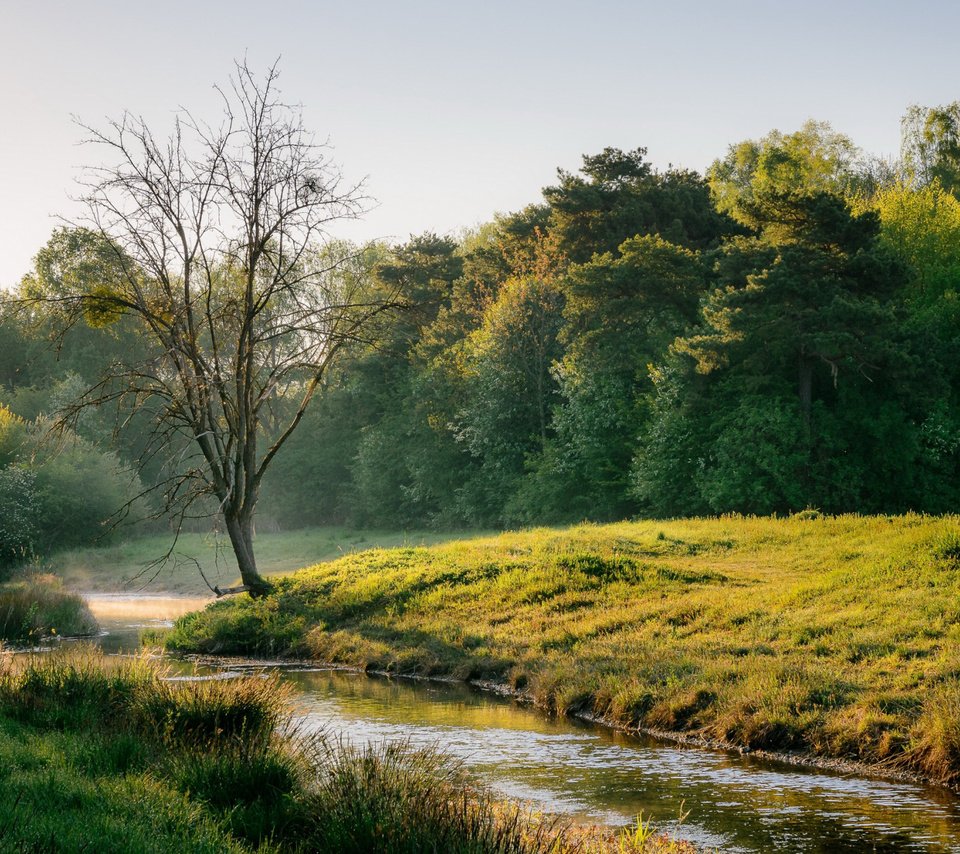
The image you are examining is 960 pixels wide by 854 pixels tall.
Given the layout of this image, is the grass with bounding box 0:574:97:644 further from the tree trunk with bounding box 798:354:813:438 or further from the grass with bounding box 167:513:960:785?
the tree trunk with bounding box 798:354:813:438

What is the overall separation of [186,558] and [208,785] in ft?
151

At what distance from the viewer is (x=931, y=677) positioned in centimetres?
1437

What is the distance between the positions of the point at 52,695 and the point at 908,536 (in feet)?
57.4


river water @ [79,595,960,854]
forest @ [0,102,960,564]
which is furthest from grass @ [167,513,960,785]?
forest @ [0,102,960,564]

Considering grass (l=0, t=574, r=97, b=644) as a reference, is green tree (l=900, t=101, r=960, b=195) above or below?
above

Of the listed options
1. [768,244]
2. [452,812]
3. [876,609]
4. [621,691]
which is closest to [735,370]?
[768,244]

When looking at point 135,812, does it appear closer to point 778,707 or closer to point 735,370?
point 778,707

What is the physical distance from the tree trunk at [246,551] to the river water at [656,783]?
10064 mm

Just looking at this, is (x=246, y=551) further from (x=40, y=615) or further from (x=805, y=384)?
(x=805, y=384)

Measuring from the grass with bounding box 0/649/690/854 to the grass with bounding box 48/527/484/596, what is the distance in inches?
1326

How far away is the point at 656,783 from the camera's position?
41.0 feet

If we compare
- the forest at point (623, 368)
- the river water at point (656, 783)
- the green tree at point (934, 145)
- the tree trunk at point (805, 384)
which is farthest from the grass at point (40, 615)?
the green tree at point (934, 145)

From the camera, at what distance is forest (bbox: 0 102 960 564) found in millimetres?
42375

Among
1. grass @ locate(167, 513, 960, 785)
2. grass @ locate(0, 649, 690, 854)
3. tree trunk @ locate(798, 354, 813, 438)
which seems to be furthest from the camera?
tree trunk @ locate(798, 354, 813, 438)
